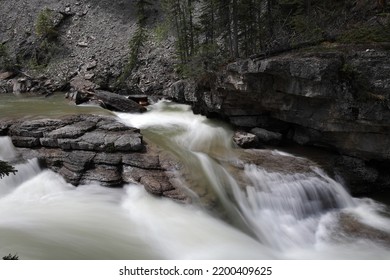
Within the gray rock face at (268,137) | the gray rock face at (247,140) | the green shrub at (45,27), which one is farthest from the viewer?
the green shrub at (45,27)

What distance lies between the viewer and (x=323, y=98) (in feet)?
36.2

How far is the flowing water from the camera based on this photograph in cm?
797

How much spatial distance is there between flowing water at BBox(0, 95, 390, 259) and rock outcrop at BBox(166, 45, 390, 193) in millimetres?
1614

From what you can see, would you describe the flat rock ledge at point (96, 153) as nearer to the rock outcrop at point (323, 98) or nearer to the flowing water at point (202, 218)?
the flowing water at point (202, 218)

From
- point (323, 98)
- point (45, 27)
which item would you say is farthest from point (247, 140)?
point (45, 27)

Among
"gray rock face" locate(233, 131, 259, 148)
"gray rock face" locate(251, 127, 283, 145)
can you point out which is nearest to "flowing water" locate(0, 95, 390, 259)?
"gray rock face" locate(233, 131, 259, 148)

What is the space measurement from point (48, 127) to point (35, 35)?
26.5 metres

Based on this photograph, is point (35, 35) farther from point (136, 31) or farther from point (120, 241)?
point (120, 241)

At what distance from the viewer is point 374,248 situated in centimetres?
858

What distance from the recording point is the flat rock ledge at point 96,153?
10.7 m

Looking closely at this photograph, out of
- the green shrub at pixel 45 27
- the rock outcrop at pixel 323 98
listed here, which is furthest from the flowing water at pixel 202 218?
the green shrub at pixel 45 27

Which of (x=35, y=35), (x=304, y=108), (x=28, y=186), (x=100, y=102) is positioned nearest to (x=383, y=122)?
(x=304, y=108)

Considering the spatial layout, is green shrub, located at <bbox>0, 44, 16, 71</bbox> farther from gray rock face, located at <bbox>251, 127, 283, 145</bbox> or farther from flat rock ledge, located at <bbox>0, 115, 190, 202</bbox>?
gray rock face, located at <bbox>251, 127, 283, 145</bbox>

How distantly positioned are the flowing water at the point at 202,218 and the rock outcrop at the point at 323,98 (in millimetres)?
1614
